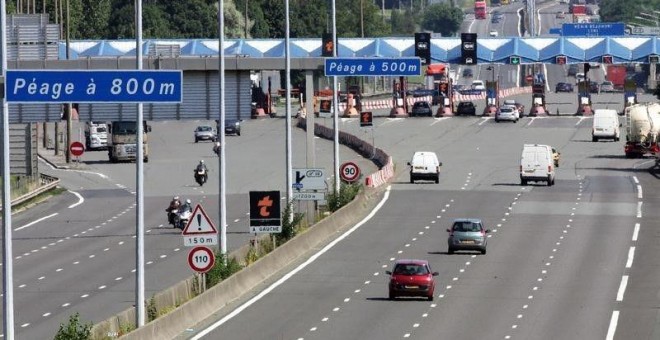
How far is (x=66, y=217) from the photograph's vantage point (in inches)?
3295

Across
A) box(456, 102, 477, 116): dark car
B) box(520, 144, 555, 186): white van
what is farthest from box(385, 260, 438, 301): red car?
box(456, 102, 477, 116): dark car

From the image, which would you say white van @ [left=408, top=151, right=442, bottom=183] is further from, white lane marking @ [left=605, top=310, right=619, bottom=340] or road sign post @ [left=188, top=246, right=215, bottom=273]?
road sign post @ [left=188, top=246, right=215, bottom=273]

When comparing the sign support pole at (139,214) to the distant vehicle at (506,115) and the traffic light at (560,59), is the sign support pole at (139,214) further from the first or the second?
the traffic light at (560,59)

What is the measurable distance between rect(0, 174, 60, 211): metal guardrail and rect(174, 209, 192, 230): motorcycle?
14284 millimetres

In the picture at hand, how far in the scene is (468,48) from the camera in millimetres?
149250

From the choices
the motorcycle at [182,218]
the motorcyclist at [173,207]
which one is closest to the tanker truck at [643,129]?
the motorcyclist at [173,207]

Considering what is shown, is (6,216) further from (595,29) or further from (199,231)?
(595,29)

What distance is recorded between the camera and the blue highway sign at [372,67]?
259ft

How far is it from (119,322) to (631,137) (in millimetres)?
76033

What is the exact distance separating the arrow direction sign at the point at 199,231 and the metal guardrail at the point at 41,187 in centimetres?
4213

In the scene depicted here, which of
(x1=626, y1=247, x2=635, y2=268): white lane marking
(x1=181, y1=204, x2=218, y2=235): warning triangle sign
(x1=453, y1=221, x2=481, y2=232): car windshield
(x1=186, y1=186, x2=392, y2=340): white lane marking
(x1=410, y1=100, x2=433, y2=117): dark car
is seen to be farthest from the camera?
(x1=410, y1=100, x2=433, y2=117): dark car

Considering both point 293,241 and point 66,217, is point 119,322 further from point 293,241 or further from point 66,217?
point 66,217

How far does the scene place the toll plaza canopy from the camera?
15162cm

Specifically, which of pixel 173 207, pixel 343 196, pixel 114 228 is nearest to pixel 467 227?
pixel 343 196
